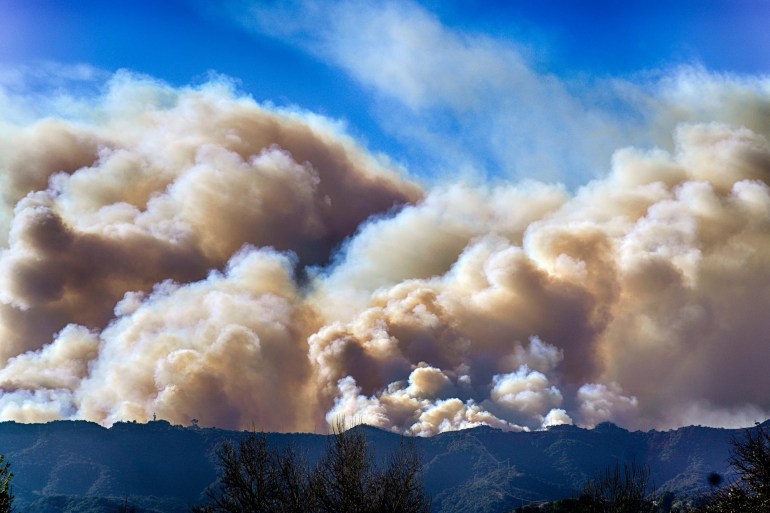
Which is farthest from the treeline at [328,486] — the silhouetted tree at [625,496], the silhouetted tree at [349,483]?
the silhouetted tree at [625,496]

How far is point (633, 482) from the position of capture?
7444 centimetres

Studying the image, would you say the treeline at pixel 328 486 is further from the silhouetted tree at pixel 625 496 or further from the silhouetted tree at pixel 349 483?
the silhouetted tree at pixel 625 496

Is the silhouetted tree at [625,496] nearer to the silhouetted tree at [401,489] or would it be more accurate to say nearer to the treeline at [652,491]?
the treeline at [652,491]

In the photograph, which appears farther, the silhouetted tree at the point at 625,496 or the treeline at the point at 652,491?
the treeline at the point at 652,491

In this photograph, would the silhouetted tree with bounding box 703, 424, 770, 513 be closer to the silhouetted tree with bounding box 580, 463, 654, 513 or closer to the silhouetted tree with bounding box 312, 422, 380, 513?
the silhouetted tree with bounding box 580, 463, 654, 513

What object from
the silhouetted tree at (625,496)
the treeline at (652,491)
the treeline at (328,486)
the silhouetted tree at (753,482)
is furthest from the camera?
the silhouetted tree at (753,482)

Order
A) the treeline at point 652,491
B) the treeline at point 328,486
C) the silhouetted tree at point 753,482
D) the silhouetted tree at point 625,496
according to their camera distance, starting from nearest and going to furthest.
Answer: the silhouetted tree at point 625,496
the treeline at point 652,491
the treeline at point 328,486
the silhouetted tree at point 753,482

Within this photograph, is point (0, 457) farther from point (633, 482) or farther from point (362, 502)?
point (633, 482)

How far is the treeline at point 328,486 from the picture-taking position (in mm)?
73562

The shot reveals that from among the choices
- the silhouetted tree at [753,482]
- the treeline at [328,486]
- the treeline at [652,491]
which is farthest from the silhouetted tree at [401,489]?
the silhouetted tree at [753,482]

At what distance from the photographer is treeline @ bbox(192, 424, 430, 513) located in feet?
241

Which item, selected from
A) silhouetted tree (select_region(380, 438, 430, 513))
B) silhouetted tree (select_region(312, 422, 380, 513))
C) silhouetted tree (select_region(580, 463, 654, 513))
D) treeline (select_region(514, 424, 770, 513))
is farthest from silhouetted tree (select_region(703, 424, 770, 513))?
silhouetted tree (select_region(312, 422, 380, 513))

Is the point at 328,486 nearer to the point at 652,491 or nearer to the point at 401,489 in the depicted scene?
the point at 401,489

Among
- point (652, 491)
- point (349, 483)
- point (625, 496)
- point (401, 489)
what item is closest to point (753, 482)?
point (652, 491)
